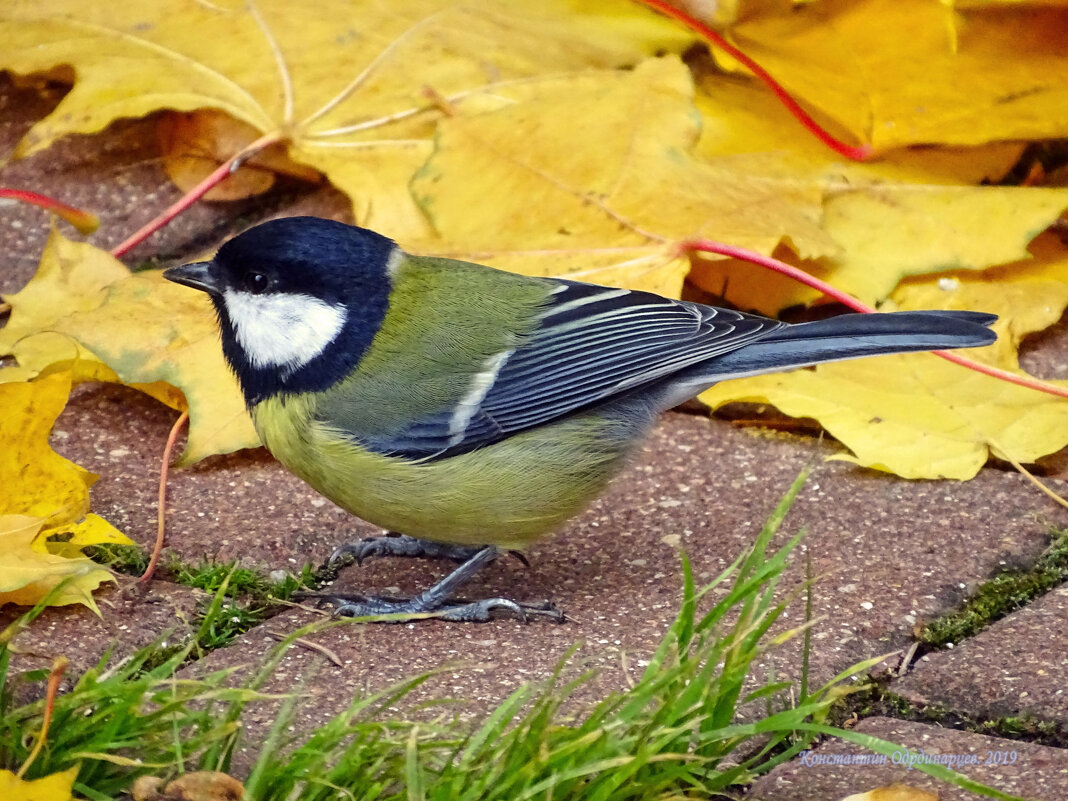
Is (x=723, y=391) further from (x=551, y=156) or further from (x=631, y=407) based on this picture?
(x=551, y=156)

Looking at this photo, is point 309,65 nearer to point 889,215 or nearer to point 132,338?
point 132,338

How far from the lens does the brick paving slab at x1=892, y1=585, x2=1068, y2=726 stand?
6.19 ft

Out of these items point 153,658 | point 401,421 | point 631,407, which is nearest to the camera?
point 153,658

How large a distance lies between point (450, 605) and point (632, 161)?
4.04 feet

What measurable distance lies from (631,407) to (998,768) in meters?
0.99

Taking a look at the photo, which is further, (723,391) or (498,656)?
(723,391)

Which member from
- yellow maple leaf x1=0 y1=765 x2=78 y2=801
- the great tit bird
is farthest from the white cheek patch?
yellow maple leaf x1=0 y1=765 x2=78 y2=801

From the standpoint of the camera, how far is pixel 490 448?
2340 mm

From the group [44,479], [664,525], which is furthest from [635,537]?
[44,479]

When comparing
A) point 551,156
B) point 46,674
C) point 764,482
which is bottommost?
point 764,482

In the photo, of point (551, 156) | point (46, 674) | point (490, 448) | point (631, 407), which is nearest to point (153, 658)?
point (46, 674)

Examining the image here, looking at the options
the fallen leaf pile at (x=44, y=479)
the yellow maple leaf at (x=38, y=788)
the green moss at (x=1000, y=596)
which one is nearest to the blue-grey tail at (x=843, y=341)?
the green moss at (x=1000, y=596)

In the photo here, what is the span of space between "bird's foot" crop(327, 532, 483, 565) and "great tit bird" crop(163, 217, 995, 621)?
0.01m

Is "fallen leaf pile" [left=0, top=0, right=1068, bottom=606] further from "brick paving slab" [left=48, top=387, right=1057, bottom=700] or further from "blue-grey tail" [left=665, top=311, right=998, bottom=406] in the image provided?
"blue-grey tail" [left=665, top=311, right=998, bottom=406]
